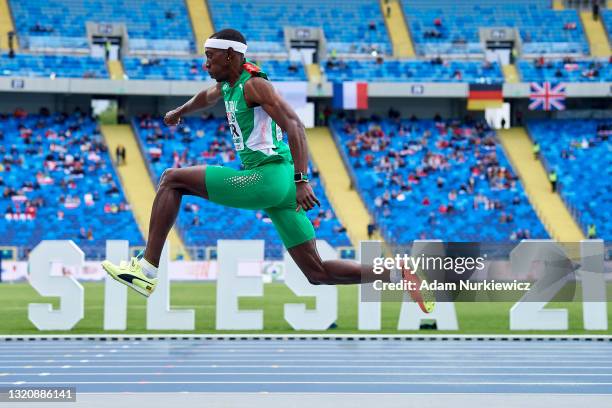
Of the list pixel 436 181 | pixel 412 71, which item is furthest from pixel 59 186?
pixel 412 71

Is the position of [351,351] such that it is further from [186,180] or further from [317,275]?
[186,180]

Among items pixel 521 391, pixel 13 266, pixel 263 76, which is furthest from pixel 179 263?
pixel 263 76

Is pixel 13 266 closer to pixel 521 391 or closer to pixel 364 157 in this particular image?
pixel 364 157

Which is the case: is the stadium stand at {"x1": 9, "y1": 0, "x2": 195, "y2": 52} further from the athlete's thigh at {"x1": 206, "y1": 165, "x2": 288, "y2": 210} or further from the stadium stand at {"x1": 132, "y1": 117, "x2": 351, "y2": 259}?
the athlete's thigh at {"x1": 206, "y1": 165, "x2": 288, "y2": 210}

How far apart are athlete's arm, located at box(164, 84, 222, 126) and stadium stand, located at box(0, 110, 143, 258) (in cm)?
2705

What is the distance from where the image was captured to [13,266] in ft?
109

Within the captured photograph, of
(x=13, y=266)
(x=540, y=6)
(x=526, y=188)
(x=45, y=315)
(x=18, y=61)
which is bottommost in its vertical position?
(x=45, y=315)

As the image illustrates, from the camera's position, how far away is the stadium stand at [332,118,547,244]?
39188mm

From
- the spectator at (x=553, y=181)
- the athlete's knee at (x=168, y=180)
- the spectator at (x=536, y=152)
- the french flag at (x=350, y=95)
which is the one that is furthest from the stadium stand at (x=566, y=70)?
the athlete's knee at (x=168, y=180)

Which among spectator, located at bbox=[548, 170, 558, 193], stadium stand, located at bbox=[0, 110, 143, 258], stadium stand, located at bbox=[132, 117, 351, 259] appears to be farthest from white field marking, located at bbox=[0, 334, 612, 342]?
spectator, located at bbox=[548, 170, 558, 193]

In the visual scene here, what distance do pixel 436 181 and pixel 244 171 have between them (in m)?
35.7

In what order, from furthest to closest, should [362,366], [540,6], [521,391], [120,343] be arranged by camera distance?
[540,6] < [120,343] < [362,366] < [521,391]

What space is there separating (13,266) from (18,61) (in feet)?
43.5

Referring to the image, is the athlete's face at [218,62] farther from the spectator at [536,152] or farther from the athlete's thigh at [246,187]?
the spectator at [536,152]
